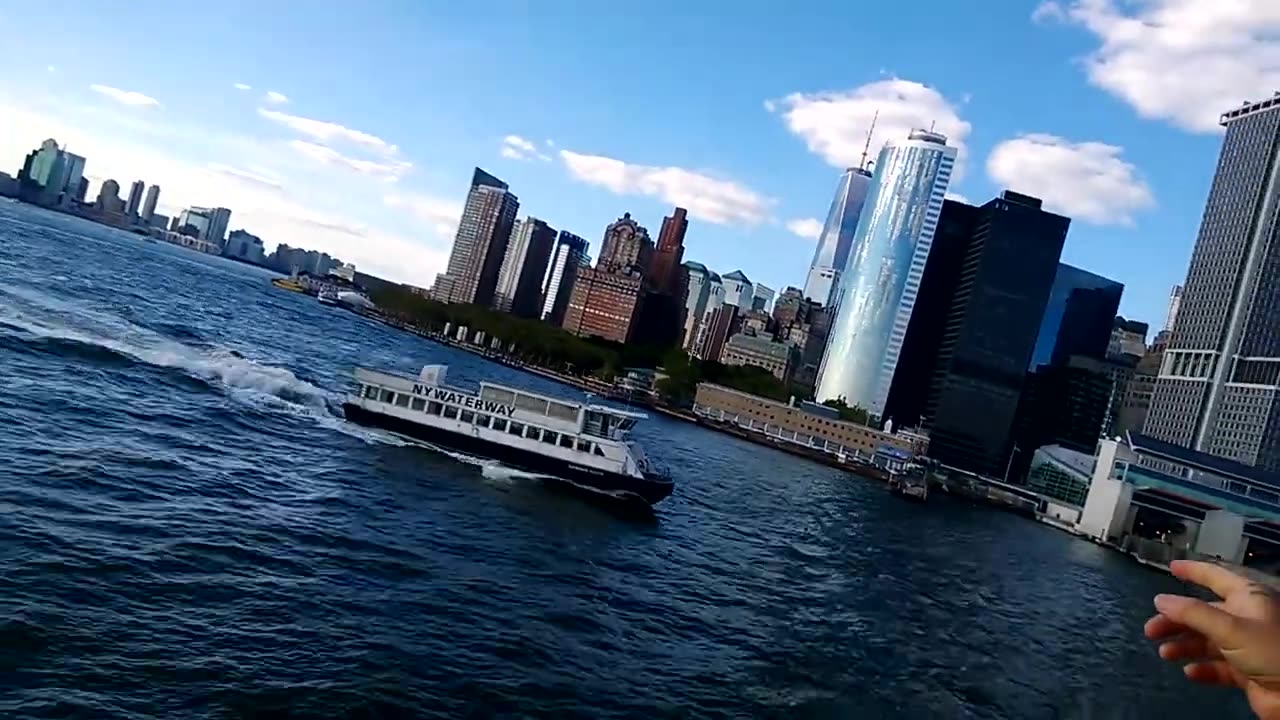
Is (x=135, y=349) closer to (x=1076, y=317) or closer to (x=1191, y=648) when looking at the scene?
(x=1191, y=648)

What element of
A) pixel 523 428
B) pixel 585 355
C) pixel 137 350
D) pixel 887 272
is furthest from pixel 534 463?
pixel 887 272

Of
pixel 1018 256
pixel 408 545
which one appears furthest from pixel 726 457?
pixel 1018 256

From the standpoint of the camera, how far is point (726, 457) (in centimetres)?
7750

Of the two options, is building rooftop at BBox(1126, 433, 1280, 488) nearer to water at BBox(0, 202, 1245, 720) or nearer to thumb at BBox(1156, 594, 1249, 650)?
water at BBox(0, 202, 1245, 720)

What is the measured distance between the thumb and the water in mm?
13703

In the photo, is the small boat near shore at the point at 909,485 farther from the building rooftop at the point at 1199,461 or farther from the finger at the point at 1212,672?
the finger at the point at 1212,672

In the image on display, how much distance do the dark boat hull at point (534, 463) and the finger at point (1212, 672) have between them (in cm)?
3327

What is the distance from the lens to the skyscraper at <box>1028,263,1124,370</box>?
587 feet

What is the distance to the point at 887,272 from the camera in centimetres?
17000

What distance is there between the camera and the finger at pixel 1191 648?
2.29 m

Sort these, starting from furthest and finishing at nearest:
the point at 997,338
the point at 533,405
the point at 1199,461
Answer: the point at 997,338 < the point at 1199,461 < the point at 533,405

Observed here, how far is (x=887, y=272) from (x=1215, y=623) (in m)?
176

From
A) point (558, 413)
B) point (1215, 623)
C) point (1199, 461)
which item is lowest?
point (558, 413)

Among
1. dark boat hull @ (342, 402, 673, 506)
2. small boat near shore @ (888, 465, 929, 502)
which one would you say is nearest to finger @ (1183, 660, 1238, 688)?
dark boat hull @ (342, 402, 673, 506)
